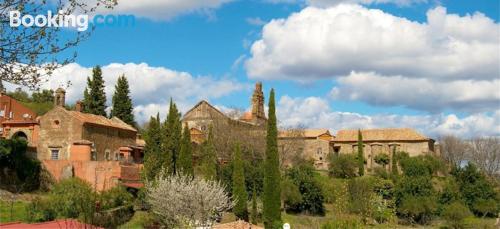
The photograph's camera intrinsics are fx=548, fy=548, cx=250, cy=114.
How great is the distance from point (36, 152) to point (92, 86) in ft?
53.4

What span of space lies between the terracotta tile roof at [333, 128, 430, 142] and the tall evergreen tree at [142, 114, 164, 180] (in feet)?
126

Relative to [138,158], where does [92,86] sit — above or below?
above

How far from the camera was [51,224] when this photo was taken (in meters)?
16.5

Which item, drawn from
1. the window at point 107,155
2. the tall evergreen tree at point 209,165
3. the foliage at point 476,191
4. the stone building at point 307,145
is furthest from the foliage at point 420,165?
the window at point 107,155

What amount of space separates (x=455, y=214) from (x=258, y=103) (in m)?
34.4

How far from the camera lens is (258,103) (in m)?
70.4

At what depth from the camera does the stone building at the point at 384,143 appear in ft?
222

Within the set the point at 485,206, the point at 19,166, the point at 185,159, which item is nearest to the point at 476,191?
the point at 485,206

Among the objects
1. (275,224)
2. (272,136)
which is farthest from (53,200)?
(272,136)

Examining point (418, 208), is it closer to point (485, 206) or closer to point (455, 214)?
point (455, 214)

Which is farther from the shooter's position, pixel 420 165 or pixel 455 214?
pixel 420 165

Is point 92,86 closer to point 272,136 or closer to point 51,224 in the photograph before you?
point 272,136

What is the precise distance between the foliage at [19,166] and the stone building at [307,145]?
84.5 ft

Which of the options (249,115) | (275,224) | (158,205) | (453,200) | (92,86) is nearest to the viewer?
(158,205)
